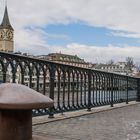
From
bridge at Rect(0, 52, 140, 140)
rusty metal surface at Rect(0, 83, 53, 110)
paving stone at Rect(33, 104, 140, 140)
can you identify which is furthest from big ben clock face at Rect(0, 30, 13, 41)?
rusty metal surface at Rect(0, 83, 53, 110)

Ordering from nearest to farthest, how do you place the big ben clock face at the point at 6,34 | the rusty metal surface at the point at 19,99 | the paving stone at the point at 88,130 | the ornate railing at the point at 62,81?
the rusty metal surface at the point at 19,99 → the paving stone at the point at 88,130 → the ornate railing at the point at 62,81 → the big ben clock face at the point at 6,34

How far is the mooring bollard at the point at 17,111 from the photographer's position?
57.2 inches

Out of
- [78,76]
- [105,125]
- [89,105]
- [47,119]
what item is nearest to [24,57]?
[47,119]

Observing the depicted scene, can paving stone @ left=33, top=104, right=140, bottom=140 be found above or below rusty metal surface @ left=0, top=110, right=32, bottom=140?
below

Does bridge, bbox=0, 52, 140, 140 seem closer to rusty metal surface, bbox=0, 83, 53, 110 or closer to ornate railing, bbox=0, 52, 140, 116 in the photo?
ornate railing, bbox=0, 52, 140, 116

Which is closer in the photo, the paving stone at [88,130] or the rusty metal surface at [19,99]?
the rusty metal surface at [19,99]

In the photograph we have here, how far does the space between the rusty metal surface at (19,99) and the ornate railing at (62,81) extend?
384 cm

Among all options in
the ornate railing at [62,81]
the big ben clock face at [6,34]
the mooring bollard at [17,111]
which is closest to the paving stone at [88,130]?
the ornate railing at [62,81]

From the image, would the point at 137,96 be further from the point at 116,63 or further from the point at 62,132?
the point at 116,63

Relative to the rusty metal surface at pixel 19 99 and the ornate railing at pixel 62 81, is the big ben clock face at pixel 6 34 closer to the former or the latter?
the ornate railing at pixel 62 81

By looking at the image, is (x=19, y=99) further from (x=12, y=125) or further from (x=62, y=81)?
(x=62, y=81)

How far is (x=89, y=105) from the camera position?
864 cm

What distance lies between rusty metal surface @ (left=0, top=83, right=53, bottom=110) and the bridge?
3261mm

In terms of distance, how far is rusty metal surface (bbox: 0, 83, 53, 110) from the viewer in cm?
143
